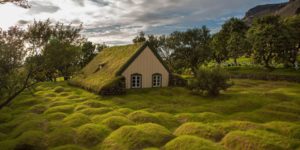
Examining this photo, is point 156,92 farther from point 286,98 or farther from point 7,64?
point 7,64

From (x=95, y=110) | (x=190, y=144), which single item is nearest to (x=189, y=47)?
(x=95, y=110)

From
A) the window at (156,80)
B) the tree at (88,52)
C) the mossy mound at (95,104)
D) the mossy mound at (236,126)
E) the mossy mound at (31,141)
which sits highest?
the tree at (88,52)

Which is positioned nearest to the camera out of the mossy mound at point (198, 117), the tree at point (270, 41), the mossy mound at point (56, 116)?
the mossy mound at point (198, 117)

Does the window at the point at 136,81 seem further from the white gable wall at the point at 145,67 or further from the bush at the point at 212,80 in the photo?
the bush at the point at 212,80

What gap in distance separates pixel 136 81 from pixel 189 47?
27327 millimetres

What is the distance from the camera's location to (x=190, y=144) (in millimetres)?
15805

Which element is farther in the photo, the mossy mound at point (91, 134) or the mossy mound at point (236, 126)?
the mossy mound at point (236, 126)

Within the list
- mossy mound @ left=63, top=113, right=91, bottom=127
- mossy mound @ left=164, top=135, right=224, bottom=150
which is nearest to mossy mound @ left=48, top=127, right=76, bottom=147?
mossy mound @ left=63, top=113, right=91, bottom=127

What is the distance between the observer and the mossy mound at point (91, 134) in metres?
18.3

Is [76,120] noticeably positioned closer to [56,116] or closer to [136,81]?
[56,116]

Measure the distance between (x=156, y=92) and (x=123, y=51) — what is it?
11.7 m

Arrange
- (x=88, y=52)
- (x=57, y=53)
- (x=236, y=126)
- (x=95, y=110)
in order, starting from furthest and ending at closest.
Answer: (x=88, y=52), (x=95, y=110), (x=57, y=53), (x=236, y=126)

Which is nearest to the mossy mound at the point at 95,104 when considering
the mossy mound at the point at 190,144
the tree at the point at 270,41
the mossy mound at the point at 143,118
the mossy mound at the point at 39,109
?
the mossy mound at the point at 39,109

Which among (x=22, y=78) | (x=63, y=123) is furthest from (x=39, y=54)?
(x=63, y=123)
